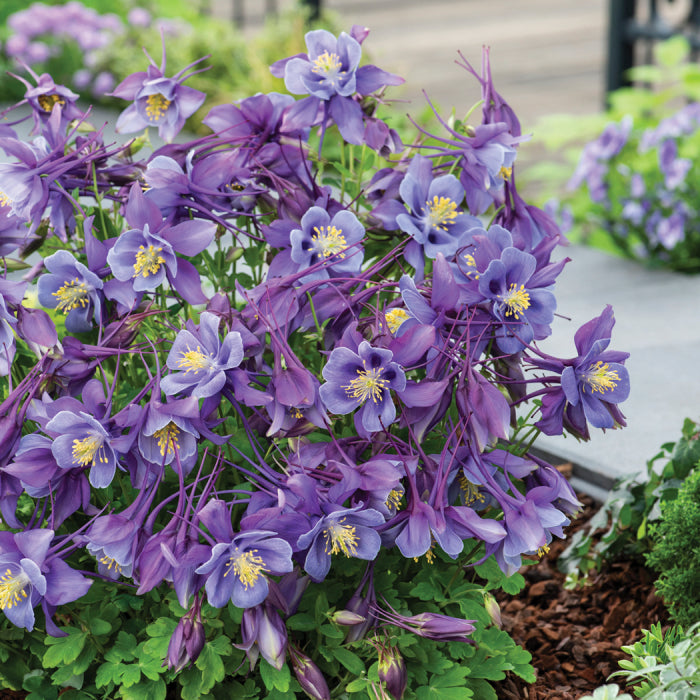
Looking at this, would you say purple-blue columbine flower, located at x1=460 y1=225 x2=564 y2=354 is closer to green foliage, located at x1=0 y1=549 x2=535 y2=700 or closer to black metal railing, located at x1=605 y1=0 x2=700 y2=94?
green foliage, located at x1=0 y1=549 x2=535 y2=700

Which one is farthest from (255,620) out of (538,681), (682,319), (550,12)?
→ (550,12)

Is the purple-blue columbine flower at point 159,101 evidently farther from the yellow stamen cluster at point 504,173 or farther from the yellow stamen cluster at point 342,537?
the yellow stamen cluster at point 342,537

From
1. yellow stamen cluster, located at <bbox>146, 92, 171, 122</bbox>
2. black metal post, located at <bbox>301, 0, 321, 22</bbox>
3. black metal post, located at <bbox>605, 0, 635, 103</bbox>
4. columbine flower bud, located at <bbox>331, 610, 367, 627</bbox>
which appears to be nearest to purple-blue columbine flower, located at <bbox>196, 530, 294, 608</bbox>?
columbine flower bud, located at <bbox>331, 610, 367, 627</bbox>

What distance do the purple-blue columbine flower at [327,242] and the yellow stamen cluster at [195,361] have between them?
228mm

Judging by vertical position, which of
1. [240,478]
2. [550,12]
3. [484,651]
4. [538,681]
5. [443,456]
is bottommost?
[550,12]

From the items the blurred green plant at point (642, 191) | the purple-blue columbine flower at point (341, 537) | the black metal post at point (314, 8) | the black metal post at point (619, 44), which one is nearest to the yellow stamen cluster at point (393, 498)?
the purple-blue columbine flower at point (341, 537)

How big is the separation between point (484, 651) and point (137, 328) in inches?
28.3

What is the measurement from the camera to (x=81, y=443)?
131 cm

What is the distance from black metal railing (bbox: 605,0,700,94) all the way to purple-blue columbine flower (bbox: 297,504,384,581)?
4.64m

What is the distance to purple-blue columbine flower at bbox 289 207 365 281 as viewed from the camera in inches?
57.0

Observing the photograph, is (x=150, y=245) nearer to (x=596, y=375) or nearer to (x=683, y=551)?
(x=596, y=375)

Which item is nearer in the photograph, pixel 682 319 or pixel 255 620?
pixel 255 620

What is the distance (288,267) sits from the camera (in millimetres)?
1500

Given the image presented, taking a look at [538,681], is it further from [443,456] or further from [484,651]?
[443,456]
